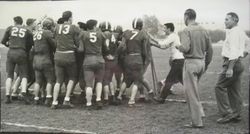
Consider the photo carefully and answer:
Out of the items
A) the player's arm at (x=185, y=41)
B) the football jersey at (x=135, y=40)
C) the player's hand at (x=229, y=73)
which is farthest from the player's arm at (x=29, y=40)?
→ the player's hand at (x=229, y=73)

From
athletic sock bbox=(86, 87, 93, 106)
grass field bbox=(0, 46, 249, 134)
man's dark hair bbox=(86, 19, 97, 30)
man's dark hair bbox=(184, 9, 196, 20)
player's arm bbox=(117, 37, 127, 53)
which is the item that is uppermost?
man's dark hair bbox=(184, 9, 196, 20)

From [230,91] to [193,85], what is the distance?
1.68 feet

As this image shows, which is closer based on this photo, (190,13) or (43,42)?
(190,13)

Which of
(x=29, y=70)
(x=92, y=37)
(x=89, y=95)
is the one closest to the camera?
(x=92, y=37)

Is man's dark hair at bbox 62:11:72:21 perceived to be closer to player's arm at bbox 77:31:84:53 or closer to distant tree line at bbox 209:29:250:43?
player's arm at bbox 77:31:84:53

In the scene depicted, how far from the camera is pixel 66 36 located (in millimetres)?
6211

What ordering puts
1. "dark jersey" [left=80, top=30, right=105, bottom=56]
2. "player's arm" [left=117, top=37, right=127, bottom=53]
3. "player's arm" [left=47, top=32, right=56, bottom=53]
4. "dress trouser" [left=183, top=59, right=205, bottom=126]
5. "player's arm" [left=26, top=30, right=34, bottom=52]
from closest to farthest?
"dress trouser" [left=183, top=59, right=205, bottom=126]
"dark jersey" [left=80, top=30, right=105, bottom=56]
"player's arm" [left=47, top=32, right=56, bottom=53]
"player's arm" [left=117, top=37, right=127, bottom=53]
"player's arm" [left=26, top=30, right=34, bottom=52]

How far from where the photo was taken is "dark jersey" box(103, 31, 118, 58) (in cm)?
636

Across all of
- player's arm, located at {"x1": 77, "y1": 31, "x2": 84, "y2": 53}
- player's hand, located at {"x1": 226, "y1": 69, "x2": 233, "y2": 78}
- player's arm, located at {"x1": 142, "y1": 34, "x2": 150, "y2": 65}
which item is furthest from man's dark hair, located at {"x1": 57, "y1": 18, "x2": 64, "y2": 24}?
player's hand, located at {"x1": 226, "y1": 69, "x2": 233, "y2": 78}

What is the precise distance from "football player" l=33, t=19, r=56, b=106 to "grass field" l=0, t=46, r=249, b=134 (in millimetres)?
296

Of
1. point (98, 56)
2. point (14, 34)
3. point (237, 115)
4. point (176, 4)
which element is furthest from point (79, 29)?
point (237, 115)

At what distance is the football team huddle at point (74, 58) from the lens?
20.4ft

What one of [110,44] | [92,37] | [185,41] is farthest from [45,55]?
[185,41]

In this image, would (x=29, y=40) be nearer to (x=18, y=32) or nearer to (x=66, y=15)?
(x=18, y=32)
